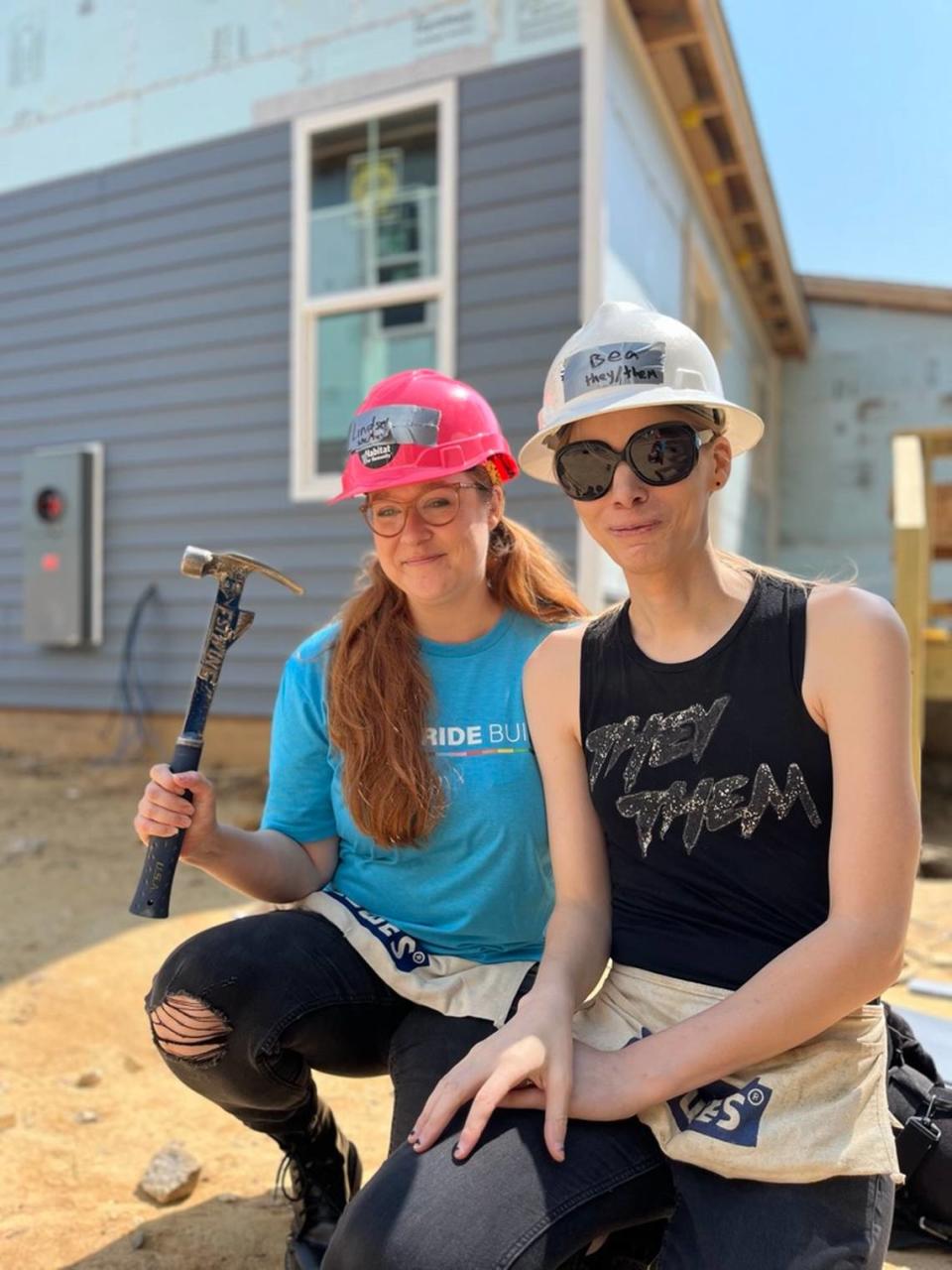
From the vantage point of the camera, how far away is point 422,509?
1.98 metres

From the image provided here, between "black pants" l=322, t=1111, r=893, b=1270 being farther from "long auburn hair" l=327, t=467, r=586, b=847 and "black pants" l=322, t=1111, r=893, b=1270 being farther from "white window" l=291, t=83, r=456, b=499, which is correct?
"white window" l=291, t=83, r=456, b=499

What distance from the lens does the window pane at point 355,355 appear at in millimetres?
5977

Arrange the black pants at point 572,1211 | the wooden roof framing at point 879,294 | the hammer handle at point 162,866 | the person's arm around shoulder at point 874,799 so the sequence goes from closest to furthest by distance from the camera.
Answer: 1. the black pants at point 572,1211
2. the person's arm around shoulder at point 874,799
3. the hammer handle at point 162,866
4. the wooden roof framing at point 879,294

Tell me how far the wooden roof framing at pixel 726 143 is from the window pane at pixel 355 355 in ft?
6.75

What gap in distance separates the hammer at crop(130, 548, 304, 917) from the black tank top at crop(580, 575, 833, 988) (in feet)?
2.05

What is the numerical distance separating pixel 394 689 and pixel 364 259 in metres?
4.78

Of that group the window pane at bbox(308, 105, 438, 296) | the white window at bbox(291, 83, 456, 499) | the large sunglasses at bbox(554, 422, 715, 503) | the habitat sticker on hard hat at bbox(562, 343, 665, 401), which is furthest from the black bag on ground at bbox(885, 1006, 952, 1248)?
the window pane at bbox(308, 105, 438, 296)

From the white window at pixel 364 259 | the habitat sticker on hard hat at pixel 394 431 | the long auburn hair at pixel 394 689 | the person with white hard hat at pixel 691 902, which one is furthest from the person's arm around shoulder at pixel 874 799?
the white window at pixel 364 259

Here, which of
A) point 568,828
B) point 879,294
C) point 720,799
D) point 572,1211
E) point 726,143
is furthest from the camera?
point 879,294

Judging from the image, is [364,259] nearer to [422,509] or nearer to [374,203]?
[374,203]

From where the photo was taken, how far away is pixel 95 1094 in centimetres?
271

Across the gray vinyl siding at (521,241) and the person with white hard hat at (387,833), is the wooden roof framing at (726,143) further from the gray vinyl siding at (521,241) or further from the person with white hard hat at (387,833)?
the person with white hard hat at (387,833)

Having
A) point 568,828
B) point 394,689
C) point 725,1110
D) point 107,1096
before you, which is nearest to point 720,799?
point 568,828

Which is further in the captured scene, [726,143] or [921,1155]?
[726,143]
